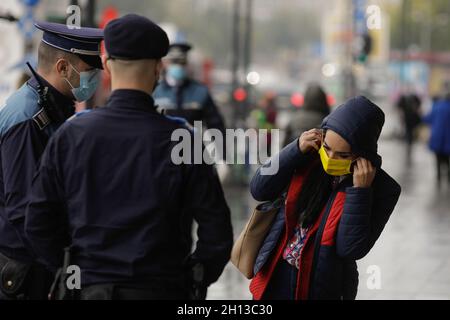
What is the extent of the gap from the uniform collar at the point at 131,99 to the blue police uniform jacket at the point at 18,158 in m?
0.72

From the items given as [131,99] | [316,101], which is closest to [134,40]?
[131,99]

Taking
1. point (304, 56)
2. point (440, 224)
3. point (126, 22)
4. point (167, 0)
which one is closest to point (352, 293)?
point (126, 22)

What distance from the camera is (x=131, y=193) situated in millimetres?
4133

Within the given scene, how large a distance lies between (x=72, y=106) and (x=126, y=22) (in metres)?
1.14

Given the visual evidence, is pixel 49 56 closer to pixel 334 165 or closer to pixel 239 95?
pixel 334 165

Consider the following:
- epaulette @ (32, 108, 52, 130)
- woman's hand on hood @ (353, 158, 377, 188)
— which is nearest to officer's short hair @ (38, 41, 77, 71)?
epaulette @ (32, 108, 52, 130)

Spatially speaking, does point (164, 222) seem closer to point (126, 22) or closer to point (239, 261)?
point (126, 22)

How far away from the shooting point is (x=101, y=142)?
4.14 meters

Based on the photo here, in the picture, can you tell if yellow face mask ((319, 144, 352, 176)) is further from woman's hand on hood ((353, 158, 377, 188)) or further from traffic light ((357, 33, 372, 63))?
traffic light ((357, 33, 372, 63))

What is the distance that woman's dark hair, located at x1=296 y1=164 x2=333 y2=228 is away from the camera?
16.8 ft

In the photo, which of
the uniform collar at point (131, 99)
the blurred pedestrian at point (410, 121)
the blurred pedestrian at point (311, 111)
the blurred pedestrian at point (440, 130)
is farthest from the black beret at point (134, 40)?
the blurred pedestrian at point (410, 121)

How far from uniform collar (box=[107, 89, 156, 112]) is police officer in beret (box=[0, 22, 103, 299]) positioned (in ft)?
2.36

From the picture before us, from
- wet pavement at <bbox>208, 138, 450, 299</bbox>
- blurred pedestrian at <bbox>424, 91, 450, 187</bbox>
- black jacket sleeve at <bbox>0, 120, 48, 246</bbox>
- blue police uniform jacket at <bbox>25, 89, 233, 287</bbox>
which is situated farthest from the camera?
blurred pedestrian at <bbox>424, 91, 450, 187</bbox>
